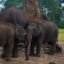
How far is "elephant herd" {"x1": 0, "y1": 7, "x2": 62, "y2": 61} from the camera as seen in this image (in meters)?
8.04

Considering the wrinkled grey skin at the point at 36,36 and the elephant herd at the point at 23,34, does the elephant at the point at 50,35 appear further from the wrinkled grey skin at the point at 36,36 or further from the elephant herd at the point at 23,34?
the wrinkled grey skin at the point at 36,36

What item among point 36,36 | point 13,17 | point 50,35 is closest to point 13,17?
point 13,17

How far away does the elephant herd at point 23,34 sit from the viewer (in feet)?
26.4

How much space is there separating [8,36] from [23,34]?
430mm

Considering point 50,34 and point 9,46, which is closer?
point 9,46

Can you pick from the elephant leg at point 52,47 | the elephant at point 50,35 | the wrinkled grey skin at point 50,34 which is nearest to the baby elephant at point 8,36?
the elephant at point 50,35

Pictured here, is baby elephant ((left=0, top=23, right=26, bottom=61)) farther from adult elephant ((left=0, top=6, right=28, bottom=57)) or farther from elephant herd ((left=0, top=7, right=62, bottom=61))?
adult elephant ((left=0, top=6, right=28, bottom=57))

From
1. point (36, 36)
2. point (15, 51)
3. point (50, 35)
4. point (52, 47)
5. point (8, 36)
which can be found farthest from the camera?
point (52, 47)

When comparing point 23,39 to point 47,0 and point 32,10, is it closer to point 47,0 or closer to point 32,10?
point 32,10

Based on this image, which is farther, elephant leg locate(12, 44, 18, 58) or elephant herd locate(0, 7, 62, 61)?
elephant leg locate(12, 44, 18, 58)

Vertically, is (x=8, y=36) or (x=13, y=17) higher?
(x=13, y=17)

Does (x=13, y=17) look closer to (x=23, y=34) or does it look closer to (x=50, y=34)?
(x=23, y=34)

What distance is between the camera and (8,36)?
26.4 feet

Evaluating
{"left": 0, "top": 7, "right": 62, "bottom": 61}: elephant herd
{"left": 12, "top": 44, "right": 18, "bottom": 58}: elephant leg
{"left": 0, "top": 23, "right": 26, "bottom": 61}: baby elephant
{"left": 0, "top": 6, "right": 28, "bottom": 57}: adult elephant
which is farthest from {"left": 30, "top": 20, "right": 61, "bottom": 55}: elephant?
{"left": 0, "top": 23, "right": 26, "bottom": 61}: baby elephant
